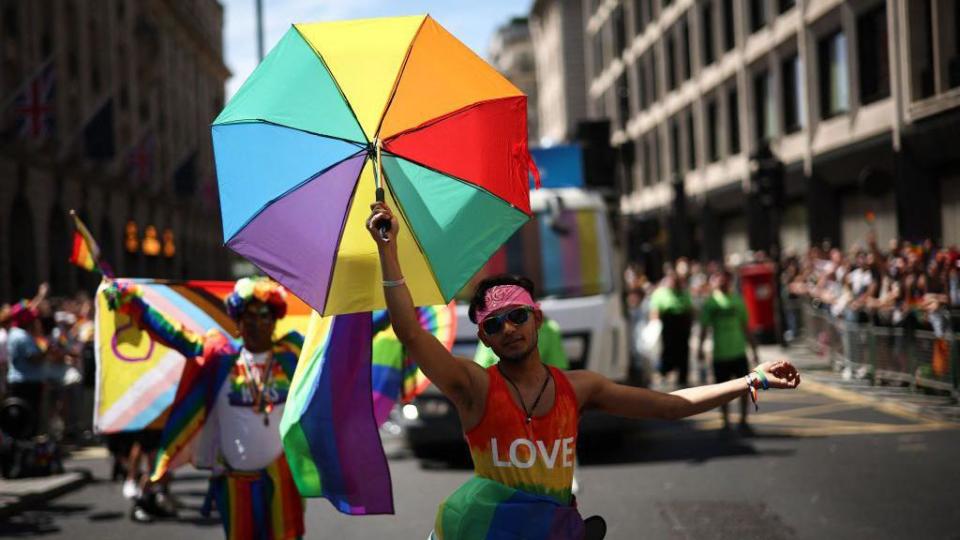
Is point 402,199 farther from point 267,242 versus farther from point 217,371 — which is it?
point 217,371

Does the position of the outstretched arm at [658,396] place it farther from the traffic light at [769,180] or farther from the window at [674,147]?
the window at [674,147]

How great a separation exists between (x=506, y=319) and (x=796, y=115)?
90.0 feet

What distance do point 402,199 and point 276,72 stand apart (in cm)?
69

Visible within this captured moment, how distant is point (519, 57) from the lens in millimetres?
104000

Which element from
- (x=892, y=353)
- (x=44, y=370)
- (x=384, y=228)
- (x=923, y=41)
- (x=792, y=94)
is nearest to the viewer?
(x=384, y=228)

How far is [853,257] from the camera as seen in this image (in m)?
18.5

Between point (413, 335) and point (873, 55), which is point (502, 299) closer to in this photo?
point (413, 335)

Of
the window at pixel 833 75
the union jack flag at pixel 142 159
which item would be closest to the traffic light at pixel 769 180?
the window at pixel 833 75

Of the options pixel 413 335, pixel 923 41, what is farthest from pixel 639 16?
pixel 413 335

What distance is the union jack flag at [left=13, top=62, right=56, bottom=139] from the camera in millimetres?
23125

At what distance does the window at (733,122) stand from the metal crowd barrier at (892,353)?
15352 mm

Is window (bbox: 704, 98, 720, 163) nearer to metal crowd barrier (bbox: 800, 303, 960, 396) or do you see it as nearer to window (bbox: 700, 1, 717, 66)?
window (bbox: 700, 1, 717, 66)

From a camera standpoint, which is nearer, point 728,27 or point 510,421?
point 510,421

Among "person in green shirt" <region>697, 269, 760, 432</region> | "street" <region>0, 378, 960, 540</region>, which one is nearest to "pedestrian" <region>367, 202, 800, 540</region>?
"street" <region>0, 378, 960, 540</region>
